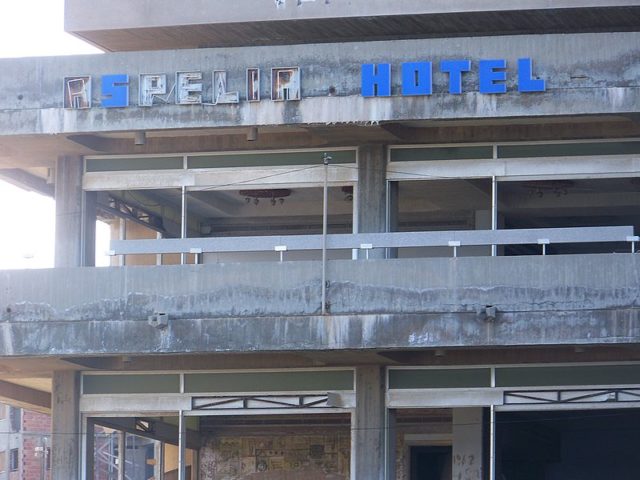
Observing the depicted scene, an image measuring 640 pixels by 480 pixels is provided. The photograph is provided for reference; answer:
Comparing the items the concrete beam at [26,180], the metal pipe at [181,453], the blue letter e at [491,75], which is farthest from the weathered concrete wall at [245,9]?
the metal pipe at [181,453]

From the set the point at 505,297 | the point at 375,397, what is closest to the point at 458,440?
the point at 375,397

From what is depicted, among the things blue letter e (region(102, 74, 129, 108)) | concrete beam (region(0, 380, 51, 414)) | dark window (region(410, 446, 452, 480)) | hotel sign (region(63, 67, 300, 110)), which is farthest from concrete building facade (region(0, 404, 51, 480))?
blue letter e (region(102, 74, 129, 108))

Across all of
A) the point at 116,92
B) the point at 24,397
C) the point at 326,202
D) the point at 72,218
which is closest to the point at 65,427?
the point at 72,218

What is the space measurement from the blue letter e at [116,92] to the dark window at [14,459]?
35383 millimetres

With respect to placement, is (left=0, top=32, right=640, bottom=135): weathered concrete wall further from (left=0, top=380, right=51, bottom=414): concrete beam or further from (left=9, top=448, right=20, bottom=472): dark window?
(left=9, top=448, right=20, bottom=472): dark window

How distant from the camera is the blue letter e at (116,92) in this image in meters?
25.3

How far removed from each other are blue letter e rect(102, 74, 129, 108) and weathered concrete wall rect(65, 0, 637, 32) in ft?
8.01

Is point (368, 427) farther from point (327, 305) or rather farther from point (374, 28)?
point (374, 28)

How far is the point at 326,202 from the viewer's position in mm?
24734

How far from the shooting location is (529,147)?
25.5 m

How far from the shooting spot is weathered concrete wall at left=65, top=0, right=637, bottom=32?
26469mm

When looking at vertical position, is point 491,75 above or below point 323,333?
above

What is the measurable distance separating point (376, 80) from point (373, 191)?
2.17m

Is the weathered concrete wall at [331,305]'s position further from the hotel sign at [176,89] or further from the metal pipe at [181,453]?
the hotel sign at [176,89]
